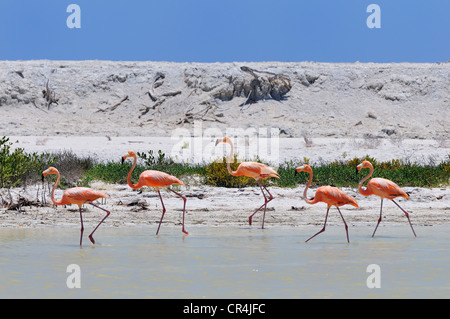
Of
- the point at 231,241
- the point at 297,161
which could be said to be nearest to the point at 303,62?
the point at 297,161

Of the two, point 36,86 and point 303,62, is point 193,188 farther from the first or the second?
point 303,62

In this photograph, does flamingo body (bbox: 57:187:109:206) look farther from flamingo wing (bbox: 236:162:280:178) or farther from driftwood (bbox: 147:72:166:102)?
driftwood (bbox: 147:72:166:102)

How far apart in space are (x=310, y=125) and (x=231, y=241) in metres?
30.1

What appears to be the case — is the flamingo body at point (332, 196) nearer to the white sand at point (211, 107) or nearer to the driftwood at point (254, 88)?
the white sand at point (211, 107)

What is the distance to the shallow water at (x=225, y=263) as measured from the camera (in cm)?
630

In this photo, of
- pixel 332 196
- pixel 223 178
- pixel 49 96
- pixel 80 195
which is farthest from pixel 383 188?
pixel 49 96

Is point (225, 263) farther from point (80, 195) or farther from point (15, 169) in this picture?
point (15, 169)

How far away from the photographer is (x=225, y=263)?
7.73 m

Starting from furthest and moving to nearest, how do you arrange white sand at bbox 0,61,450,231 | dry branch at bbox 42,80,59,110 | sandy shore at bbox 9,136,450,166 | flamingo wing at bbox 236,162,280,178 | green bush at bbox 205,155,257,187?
dry branch at bbox 42,80,59,110
white sand at bbox 0,61,450,231
sandy shore at bbox 9,136,450,166
green bush at bbox 205,155,257,187
flamingo wing at bbox 236,162,280,178

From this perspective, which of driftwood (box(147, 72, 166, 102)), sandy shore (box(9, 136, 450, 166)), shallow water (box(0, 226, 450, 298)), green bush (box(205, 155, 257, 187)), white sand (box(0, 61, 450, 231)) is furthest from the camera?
driftwood (box(147, 72, 166, 102))

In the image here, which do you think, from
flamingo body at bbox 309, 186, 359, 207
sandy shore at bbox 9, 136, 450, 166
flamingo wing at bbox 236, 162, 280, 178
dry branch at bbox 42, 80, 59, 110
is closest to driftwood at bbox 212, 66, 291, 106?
dry branch at bbox 42, 80, 59, 110

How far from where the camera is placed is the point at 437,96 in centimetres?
4578

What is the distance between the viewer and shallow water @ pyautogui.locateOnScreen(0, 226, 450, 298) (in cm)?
630

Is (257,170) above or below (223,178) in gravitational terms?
above
